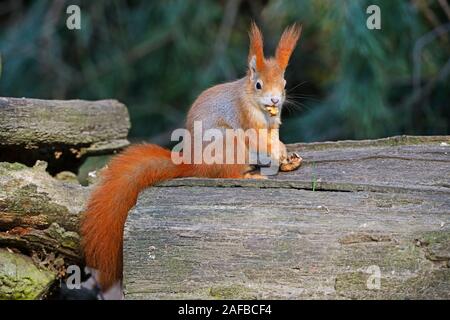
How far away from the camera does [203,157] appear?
93.5 inches

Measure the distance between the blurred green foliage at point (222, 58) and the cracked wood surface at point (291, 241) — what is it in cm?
189

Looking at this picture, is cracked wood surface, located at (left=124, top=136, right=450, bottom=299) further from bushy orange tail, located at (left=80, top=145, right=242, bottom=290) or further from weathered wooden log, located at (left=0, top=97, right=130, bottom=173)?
weathered wooden log, located at (left=0, top=97, right=130, bottom=173)

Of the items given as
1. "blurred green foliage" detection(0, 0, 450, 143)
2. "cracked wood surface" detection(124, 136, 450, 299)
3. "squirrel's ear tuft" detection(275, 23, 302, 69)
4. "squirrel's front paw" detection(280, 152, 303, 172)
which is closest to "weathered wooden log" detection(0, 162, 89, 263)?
"cracked wood surface" detection(124, 136, 450, 299)

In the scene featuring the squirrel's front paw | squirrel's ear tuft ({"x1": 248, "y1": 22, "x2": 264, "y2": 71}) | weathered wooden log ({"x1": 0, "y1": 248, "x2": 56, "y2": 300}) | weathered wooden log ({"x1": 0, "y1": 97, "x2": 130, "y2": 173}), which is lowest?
weathered wooden log ({"x1": 0, "y1": 248, "x2": 56, "y2": 300})

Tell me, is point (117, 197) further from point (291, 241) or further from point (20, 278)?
point (291, 241)

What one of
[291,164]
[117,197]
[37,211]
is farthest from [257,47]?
[37,211]

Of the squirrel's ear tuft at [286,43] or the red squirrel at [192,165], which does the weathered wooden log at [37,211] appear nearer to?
the red squirrel at [192,165]

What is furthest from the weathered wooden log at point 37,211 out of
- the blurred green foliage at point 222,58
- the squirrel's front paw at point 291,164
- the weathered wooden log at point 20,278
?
the blurred green foliage at point 222,58

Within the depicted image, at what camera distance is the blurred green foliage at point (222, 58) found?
410cm

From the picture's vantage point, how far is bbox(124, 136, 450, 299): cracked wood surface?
2.01m

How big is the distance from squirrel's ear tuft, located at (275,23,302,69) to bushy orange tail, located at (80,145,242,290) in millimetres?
398

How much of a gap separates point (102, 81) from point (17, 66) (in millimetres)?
569

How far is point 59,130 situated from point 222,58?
8.24ft

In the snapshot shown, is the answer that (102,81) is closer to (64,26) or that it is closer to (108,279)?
(64,26)
